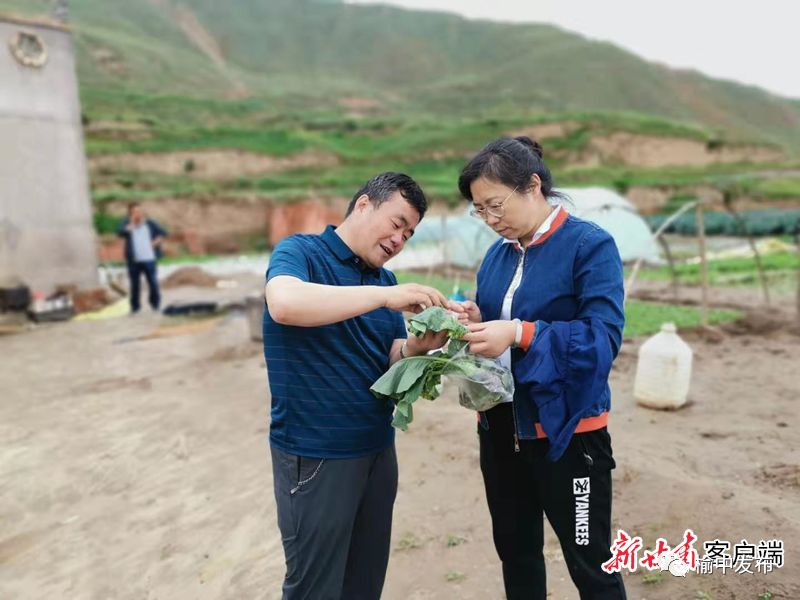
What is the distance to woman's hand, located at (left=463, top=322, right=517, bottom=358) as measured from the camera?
1.92 metres

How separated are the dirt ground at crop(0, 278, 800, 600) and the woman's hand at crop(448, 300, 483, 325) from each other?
5.28 ft

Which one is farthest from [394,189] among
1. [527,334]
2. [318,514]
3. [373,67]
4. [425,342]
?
[373,67]

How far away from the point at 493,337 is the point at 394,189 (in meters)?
0.58

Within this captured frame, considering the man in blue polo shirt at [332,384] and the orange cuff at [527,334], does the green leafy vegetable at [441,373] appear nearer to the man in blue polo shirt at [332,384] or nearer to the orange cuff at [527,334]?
the man in blue polo shirt at [332,384]

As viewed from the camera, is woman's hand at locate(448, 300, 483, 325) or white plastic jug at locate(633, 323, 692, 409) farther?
white plastic jug at locate(633, 323, 692, 409)

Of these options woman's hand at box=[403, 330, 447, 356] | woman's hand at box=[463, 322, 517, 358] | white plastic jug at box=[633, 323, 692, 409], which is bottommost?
white plastic jug at box=[633, 323, 692, 409]

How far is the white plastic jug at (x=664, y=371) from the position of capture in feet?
17.6

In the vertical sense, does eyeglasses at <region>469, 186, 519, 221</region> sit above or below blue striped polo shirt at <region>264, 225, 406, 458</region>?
above

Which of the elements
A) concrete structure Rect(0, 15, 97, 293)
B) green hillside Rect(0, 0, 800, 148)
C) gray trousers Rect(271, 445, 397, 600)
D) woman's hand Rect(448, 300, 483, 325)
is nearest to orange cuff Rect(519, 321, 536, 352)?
woman's hand Rect(448, 300, 483, 325)

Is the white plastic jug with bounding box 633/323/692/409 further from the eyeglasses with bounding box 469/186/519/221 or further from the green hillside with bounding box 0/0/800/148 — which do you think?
the green hillside with bounding box 0/0/800/148

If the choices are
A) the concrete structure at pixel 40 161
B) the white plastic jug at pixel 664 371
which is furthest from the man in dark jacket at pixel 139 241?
the white plastic jug at pixel 664 371

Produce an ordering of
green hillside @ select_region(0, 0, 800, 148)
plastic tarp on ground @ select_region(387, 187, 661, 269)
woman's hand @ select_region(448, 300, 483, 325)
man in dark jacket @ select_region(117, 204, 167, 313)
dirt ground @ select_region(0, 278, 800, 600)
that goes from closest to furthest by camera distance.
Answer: woman's hand @ select_region(448, 300, 483, 325) → dirt ground @ select_region(0, 278, 800, 600) → man in dark jacket @ select_region(117, 204, 167, 313) → plastic tarp on ground @ select_region(387, 187, 661, 269) → green hillside @ select_region(0, 0, 800, 148)

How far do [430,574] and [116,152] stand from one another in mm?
32478

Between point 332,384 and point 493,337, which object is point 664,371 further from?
point 332,384
